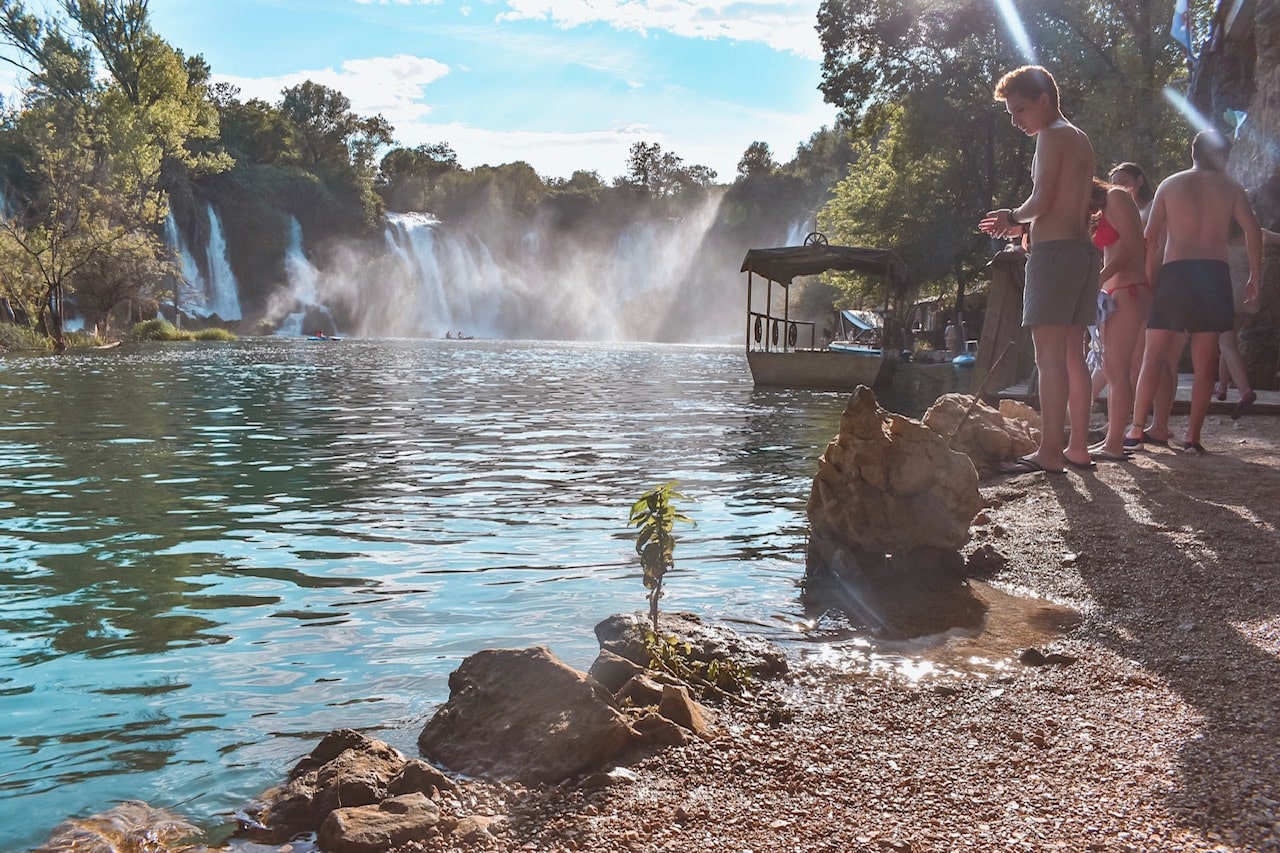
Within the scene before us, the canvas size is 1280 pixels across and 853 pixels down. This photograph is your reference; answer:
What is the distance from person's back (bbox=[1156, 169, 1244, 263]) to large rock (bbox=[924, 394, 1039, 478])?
1.85 m

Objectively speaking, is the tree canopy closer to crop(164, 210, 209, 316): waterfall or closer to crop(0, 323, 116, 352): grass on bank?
crop(0, 323, 116, 352): grass on bank

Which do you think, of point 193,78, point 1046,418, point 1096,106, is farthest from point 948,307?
point 193,78

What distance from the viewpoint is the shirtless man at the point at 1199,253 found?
25.3ft

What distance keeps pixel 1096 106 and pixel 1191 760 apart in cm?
3017

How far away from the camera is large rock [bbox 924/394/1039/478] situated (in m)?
8.58

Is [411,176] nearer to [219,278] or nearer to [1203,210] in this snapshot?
[219,278]

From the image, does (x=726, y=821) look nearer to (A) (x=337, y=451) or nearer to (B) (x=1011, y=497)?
(B) (x=1011, y=497)

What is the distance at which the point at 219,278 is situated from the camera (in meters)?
70.6

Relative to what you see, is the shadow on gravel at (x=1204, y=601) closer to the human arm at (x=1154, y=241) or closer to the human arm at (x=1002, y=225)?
the human arm at (x=1154, y=241)

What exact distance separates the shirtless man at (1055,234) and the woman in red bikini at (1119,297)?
0.89 meters

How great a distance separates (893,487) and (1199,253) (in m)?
3.68

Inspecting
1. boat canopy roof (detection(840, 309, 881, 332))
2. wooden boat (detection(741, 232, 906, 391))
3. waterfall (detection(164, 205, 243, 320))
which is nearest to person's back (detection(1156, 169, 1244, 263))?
wooden boat (detection(741, 232, 906, 391))

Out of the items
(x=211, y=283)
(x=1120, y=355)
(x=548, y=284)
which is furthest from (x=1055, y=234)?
(x=548, y=284)

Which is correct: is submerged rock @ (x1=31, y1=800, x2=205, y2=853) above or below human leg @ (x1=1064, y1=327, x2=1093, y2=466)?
below
